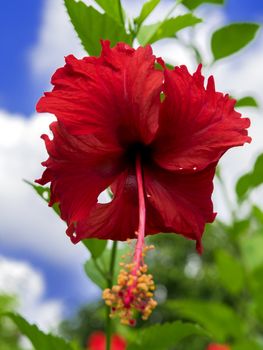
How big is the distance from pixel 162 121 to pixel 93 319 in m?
22.7

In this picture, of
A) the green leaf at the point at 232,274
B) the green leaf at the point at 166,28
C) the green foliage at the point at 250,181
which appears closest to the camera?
the green leaf at the point at 166,28

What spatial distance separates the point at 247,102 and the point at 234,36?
215 mm

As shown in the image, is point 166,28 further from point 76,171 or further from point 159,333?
point 159,333

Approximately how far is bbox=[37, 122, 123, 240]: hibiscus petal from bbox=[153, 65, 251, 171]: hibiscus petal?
11 cm

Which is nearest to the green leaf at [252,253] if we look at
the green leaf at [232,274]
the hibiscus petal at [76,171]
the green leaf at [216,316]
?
the green leaf at [232,274]

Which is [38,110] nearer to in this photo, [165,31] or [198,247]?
[198,247]

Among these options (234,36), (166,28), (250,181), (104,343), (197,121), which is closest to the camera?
(197,121)

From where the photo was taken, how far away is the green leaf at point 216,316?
266 centimetres

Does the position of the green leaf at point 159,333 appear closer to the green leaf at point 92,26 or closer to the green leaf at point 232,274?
the green leaf at point 92,26

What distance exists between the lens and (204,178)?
110 cm

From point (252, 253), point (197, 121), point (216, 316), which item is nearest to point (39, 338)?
point (197, 121)

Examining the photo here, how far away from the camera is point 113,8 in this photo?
140 cm

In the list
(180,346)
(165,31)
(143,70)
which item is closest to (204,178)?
(143,70)

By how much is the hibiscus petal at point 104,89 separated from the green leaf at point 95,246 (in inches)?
17.8
